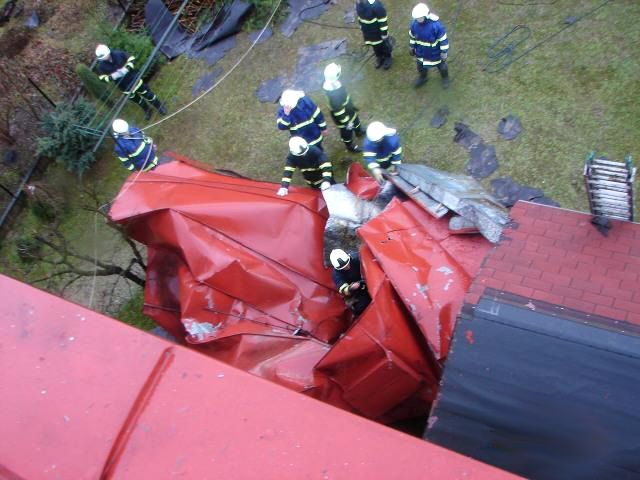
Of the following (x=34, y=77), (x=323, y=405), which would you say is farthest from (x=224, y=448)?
(x=34, y=77)

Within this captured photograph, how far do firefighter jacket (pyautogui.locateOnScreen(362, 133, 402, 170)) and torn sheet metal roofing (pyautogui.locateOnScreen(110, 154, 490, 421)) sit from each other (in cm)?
75

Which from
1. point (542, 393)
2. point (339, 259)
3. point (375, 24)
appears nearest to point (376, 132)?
point (339, 259)

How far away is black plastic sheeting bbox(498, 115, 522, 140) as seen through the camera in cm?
713

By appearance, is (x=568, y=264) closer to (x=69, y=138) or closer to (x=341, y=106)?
(x=341, y=106)

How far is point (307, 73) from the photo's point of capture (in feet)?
29.7

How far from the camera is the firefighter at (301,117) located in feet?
21.9

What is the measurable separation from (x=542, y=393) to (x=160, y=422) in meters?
2.30

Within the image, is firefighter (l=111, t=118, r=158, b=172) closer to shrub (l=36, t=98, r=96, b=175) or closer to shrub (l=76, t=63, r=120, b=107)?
shrub (l=36, t=98, r=96, b=175)

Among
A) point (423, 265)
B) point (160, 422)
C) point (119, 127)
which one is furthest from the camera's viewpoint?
point (119, 127)

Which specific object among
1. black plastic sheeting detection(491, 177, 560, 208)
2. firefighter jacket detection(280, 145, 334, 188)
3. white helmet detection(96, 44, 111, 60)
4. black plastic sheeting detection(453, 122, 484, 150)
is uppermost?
white helmet detection(96, 44, 111, 60)

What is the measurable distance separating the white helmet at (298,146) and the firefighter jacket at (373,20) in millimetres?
2479

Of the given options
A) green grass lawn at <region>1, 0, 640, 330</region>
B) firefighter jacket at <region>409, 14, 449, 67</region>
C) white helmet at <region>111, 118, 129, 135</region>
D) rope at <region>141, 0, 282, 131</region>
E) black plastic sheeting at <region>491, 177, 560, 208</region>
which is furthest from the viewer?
rope at <region>141, 0, 282, 131</region>

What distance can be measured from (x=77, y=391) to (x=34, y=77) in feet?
34.6

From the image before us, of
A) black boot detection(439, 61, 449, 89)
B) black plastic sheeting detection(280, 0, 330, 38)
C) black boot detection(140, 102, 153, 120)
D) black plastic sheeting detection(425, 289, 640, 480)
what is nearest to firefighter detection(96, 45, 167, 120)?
black boot detection(140, 102, 153, 120)
